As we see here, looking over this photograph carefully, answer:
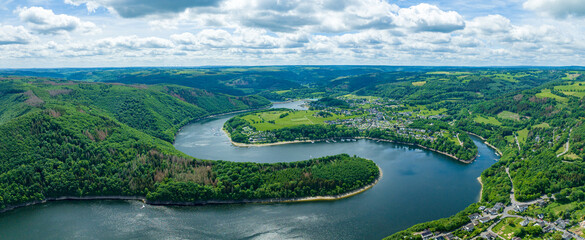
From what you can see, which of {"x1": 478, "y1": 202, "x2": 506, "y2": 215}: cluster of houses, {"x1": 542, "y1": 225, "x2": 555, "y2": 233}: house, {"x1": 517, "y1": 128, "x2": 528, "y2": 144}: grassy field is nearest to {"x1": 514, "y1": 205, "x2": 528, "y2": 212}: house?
{"x1": 478, "y1": 202, "x2": 506, "y2": 215}: cluster of houses

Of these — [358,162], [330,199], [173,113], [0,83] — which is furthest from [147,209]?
[0,83]

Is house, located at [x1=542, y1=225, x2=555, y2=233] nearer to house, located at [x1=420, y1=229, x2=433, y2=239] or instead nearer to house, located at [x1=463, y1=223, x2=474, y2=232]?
house, located at [x1=463, y1=223, x2=474, y2=232]

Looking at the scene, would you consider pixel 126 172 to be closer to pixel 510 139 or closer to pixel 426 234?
pixel 426 234

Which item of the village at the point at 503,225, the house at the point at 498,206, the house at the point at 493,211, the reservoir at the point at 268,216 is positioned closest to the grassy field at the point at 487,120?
the reservoir at the point at 268,216

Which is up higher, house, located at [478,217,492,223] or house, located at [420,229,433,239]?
house, located at [478,217,492,223]

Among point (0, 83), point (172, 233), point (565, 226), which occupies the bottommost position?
point (172, 233)

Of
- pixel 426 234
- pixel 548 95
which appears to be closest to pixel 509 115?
pixel 548 95

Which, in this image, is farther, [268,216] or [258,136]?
[258,136]

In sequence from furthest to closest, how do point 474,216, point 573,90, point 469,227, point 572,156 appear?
point 573,90 → point 572,156 → point 474,216 → point 469,227

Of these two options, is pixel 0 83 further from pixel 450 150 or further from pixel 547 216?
pixel 547 216

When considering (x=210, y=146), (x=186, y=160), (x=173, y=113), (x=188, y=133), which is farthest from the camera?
(x=173, y=113)

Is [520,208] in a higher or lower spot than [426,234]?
higher
